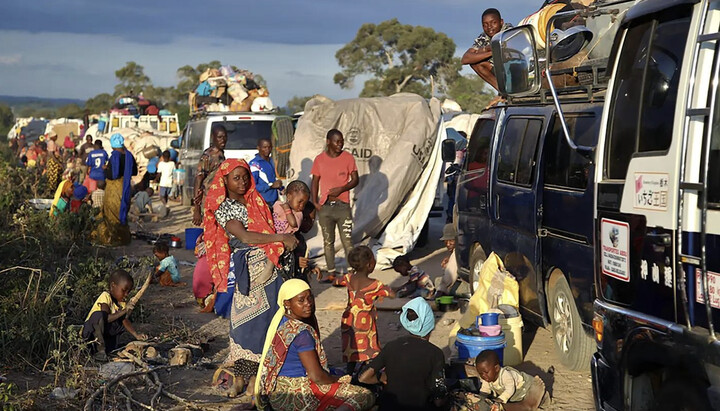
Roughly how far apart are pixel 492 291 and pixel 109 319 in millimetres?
3116

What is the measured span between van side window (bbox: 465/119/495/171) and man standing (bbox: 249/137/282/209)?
11.7ft

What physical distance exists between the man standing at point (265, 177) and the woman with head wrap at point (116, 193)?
314 cm

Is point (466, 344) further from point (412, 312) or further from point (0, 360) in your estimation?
point (0, 360)

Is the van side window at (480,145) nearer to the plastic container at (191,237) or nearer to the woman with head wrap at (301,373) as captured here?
the woman with head wrap at (301,373)

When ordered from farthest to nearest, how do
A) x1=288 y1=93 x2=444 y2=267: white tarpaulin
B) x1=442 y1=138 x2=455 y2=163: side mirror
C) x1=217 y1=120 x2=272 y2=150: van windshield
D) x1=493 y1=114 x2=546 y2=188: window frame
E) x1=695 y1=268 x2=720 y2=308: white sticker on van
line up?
x1=217 y1=120 x2=272 y2=150: van windshield
x1=288 y1=93 x2=444 y2=267: white tarpaulin
x1=442 y1=138 x2=455 y2=163: side mirror
x1=493 y1=114 x2=546 y2=188: window frame
x1=695 y1=268 x2=720 y2=308: white sticker on van

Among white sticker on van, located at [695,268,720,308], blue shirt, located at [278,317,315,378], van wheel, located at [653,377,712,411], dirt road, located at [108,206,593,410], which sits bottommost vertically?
dirt road, located at [108,206,593,410]

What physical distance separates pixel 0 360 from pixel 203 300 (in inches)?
117

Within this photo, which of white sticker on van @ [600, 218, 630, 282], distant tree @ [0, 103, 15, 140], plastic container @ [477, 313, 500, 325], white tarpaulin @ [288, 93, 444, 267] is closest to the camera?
white sticker on van @ [600, 218, 630, 282]

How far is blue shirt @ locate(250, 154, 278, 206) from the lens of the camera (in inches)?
492

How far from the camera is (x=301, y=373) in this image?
565cm

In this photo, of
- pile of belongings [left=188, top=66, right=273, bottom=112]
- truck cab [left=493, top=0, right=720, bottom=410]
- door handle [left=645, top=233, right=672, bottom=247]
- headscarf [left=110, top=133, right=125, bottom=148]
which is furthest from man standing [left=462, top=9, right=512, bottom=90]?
pile of belongings [left=188, top=66, right=273, bottom=112]

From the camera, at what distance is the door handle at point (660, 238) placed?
3.93 meters

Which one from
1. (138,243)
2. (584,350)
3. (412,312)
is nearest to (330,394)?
(412,312)

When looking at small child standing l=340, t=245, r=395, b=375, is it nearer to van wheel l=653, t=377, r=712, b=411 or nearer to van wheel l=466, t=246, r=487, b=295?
van wheel l=466, t=246, r=487, b=295
